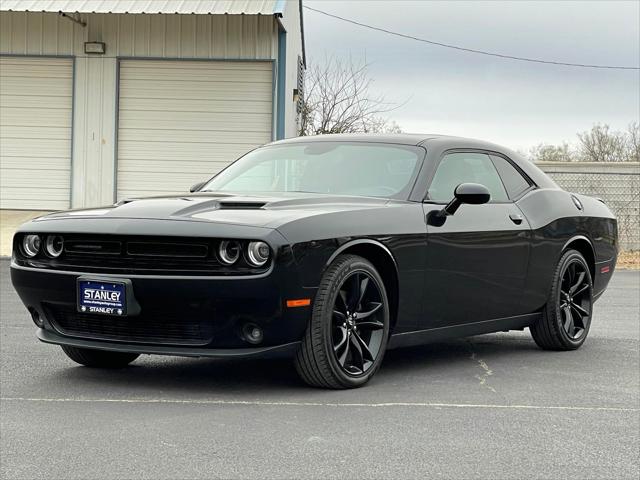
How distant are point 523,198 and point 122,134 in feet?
53.4

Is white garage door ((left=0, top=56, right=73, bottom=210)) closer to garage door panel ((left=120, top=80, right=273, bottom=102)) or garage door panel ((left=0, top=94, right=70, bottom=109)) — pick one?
garage door panel ((left=0, top=94, right=70, bottom=109))

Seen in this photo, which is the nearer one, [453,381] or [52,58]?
[453,381]

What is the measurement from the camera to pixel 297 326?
5.54 meters

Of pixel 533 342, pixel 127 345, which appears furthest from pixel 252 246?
pixel 533 342

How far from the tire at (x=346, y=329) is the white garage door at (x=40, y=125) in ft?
57.8

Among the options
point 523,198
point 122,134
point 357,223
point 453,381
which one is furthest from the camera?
point 122,134

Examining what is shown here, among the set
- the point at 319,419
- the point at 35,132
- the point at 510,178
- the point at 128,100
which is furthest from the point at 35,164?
the point at 319,419

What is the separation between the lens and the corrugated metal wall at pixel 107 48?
2253 centimetres

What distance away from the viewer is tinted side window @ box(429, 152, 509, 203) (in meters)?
6.77

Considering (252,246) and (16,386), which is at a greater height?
(252,246)

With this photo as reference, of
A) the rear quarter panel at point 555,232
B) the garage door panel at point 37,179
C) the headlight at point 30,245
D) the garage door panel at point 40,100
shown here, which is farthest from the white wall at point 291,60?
the headlight at point 30,245

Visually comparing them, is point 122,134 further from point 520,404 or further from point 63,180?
point 520,404

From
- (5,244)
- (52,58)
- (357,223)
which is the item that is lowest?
(5,244)

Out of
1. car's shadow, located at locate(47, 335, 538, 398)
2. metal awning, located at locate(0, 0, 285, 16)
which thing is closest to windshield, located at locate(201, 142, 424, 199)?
car's shadow, located at locate(47, 335, 538, 398)
